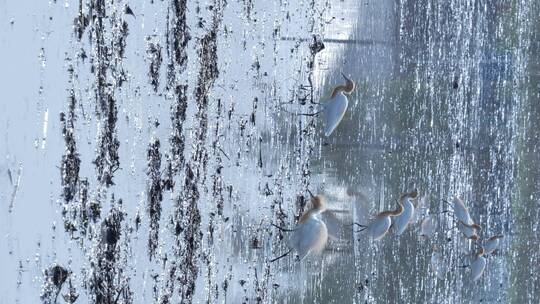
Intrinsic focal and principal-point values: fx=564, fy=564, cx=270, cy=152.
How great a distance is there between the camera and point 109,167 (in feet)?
2.44

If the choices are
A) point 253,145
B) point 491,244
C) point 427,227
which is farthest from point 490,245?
point 253,145

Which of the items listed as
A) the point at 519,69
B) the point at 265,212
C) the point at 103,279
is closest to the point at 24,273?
the point at 103,279

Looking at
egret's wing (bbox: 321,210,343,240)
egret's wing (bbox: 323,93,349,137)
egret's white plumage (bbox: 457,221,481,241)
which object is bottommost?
egret's white plumage (bbox: 457,221,481,241)

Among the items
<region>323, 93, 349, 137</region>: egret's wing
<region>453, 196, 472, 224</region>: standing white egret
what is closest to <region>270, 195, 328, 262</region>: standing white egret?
<region>323, 93, 349, 137</region>: egret's wing

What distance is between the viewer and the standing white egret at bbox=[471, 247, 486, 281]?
0.90 meters

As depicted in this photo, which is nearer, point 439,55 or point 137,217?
point 137,217

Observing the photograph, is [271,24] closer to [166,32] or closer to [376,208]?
[166,32]

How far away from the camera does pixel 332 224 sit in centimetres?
84

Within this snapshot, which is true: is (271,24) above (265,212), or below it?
above

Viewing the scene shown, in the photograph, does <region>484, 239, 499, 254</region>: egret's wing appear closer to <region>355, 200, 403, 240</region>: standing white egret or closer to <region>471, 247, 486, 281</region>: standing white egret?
<region>471, 247, 486, 281</region>: standing white egret

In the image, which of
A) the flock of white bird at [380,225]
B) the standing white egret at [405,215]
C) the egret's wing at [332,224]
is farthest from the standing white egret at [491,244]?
the egret's wing at [332,224]

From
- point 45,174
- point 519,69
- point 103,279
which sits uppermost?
point 519,69

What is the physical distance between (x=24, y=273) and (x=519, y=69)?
798 mm

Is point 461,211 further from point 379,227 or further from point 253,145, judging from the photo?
point 253,145
